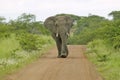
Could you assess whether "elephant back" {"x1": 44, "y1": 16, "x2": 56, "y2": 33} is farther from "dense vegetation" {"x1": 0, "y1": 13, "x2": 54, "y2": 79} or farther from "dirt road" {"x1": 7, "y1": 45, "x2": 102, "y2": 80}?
"dirt road" {"x1": 7, "y1": 45, "x2": 102, "y2": 80}

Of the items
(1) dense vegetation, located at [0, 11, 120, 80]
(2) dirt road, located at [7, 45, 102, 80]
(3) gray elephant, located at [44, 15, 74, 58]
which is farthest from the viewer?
(3) gray elephant, located at [44, 15, 74, 58]

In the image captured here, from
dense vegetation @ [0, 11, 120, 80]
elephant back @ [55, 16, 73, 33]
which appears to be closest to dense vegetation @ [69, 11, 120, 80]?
dense vegetation @ [0, 11, 120, 80]

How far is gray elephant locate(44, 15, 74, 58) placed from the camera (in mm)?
24756

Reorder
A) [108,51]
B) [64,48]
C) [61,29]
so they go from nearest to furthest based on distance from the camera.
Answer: [64,48]
[108,51]
[61,29]

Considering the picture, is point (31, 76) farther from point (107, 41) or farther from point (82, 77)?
point (107, 41)

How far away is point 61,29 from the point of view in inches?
1004

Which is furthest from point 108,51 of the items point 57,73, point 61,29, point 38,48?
point 57,73

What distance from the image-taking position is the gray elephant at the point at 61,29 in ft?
81.2

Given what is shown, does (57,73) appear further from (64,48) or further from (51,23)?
(51,23)

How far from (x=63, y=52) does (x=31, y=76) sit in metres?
9.23

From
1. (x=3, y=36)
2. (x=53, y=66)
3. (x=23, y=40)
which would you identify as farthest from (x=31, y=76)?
(x=3, y=36)

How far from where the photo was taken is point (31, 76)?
15289 millimetres

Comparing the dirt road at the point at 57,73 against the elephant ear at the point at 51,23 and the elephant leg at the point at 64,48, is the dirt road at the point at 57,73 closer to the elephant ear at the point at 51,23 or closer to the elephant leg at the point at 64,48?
the elephant leg at the point at 64,48

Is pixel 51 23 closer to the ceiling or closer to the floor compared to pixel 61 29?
closer to the ceiling
